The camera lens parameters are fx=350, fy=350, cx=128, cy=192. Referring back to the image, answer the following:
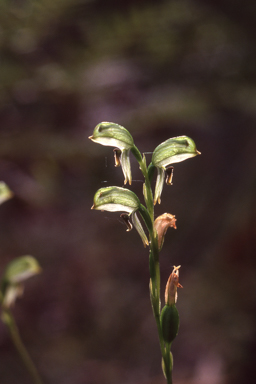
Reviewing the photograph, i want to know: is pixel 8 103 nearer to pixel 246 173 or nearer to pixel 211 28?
pixel 211 28

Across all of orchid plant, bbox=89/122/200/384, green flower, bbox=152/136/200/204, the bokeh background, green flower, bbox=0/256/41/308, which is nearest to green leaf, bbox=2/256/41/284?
Result: green flower, bbox=0/256/41/308

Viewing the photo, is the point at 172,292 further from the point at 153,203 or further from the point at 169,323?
the point at 153,203

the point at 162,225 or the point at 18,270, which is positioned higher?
the point at 162,225

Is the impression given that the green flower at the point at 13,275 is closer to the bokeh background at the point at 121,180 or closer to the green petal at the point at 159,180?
the green petal at the point at 159,180

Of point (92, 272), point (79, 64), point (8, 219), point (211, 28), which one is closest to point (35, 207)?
point (8, 219)

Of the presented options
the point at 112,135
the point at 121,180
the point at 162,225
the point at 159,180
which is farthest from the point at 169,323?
the point at 121,180

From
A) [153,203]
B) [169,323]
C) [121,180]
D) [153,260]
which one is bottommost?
[121,180]


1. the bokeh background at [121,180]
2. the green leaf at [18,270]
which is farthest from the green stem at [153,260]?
the bokeh background at [121,180]

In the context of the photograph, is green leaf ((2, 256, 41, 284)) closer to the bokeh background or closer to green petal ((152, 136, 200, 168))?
green petal ((152, 136, 200, 168))
